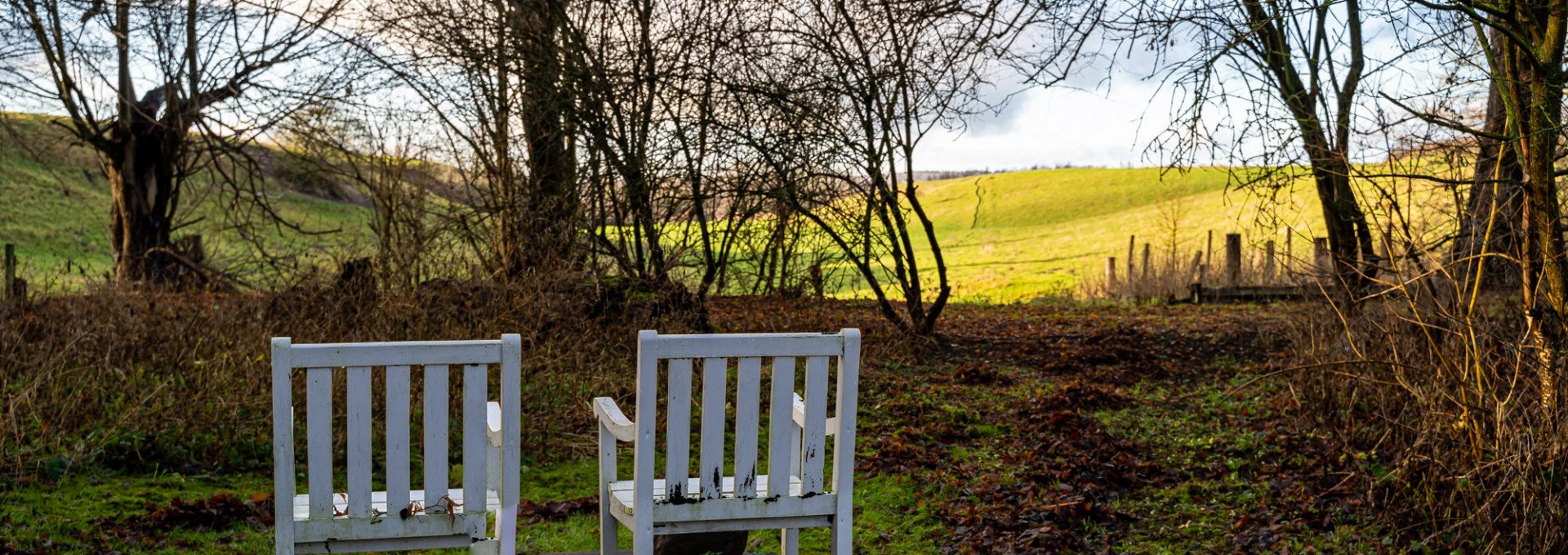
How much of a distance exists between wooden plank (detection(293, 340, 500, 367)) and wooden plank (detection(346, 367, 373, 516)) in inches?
1.9

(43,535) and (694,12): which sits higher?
(694,12)

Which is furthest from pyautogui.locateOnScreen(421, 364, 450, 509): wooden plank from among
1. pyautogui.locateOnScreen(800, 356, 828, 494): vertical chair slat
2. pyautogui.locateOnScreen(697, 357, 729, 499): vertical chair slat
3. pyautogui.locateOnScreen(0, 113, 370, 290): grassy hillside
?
pyautogui.locateOnScreen(0, 113, 370, 290): grassy hillside

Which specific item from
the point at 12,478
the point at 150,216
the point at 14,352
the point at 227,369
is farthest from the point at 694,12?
the point at 150,216

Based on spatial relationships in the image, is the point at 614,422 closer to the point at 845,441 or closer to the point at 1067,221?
the point at 845,441

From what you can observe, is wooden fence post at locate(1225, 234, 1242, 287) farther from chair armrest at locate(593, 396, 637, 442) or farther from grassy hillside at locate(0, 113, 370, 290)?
grassy hillside at locate(0, 113, 370, 290)

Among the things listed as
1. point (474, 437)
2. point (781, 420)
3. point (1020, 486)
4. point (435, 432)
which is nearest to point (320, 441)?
point (435, 432)

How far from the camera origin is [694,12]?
1004 cm

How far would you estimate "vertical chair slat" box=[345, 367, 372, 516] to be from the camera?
3.24 metres

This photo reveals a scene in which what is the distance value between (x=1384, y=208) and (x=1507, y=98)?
1123mm

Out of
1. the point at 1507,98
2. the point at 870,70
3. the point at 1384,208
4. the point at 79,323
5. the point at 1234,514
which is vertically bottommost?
the point at 1234,514

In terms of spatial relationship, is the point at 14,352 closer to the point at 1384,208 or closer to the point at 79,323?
the point at 79,323

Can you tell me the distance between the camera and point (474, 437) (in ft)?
11.2

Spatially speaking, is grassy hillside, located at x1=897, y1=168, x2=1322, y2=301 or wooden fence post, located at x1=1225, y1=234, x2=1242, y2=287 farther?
grassy hillside, located at x1=897, y1=168, x2=1322, y2=301

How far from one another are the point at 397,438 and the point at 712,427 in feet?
2.86
